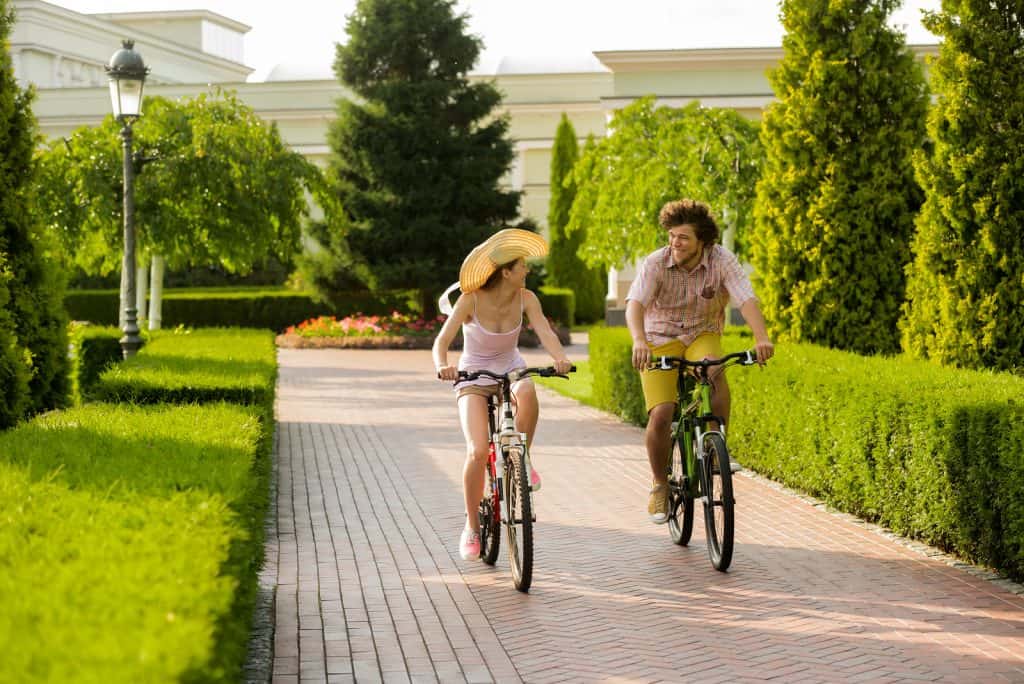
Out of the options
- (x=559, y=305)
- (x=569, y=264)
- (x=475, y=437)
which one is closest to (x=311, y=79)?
(x=569, y=264)

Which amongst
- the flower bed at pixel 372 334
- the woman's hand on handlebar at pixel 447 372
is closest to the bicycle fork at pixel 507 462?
the woman's hand on handlebar at pixel 447 372

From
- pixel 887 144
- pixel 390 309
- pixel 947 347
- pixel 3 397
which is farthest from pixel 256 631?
pixel 390 309

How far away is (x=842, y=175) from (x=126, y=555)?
9813 millimetres

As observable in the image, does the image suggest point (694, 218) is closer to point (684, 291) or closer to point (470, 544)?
point (684, 291)

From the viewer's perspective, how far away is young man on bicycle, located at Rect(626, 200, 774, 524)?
710 cm

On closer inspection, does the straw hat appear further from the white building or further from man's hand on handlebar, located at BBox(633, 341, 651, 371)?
the white building

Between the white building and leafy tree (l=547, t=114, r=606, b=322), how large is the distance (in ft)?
2.47

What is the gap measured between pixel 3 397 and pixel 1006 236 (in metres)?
6.88

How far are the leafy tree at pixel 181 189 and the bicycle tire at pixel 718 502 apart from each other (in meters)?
16.0

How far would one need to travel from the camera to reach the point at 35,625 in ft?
9.48

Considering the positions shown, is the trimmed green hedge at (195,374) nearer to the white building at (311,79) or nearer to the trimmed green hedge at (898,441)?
the trimmed green hedge at (898,441)

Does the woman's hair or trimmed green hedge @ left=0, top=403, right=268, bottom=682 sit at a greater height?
the woman's hair

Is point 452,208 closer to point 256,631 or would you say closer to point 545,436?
point 545,436

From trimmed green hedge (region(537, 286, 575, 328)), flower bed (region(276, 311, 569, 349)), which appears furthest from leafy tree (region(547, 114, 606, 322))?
flower bed (region(276, 311, 569, 349))
